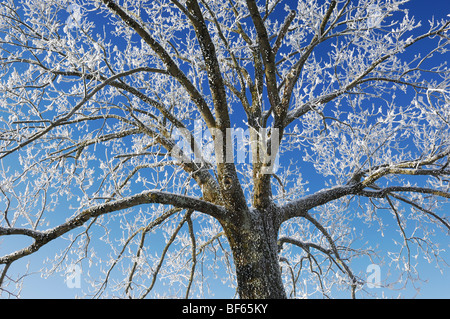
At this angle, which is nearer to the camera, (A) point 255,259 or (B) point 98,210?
(B) point 98,210

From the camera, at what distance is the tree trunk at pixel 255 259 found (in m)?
4.19

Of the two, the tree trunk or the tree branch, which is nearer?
the tree branch

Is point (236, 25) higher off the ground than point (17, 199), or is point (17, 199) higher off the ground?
point (236, 25)

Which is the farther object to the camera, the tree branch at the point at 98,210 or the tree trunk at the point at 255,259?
the tree trunk at the point at 255,259

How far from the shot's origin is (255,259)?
168 inches

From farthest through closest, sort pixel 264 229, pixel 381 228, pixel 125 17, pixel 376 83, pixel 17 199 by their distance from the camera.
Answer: pixel 381 228 → pixel 376 83 → pixel 17 199 → pixel 264 229 → pixel 125 17

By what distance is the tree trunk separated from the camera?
4.19m

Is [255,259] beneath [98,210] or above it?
beneath

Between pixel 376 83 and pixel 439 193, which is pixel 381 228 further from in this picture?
pixel 376 83

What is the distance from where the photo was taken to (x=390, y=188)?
5.25 metres

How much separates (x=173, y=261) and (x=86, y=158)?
2449 millimetres
